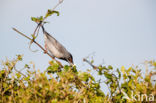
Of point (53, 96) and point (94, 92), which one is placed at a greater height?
point (94, 92)

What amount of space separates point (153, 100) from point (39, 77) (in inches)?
57.0

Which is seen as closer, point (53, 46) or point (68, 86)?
point (68, 86)

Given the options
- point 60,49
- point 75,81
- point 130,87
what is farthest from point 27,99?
point 60,49

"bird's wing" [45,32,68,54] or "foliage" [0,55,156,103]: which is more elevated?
Result: "bird's wing" [45,32,68,54]

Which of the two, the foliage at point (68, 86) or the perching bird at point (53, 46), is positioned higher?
the perching bird at point (53, 46)

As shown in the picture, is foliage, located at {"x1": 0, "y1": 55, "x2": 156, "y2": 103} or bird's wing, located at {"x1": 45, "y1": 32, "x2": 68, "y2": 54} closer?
foliage, located at {"x1": 0, "y1": 55, "x2": 156, "y2": 103}

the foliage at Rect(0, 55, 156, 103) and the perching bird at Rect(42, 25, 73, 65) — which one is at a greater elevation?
the perching bird at Rect(42, 25, 73, 65)

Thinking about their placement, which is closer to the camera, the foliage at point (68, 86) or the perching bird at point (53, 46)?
the foliage at point (68, 86)

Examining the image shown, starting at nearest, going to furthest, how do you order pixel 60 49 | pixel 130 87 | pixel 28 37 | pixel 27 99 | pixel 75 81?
pixel 27 99 → pixel 130 87 → pixel 75 81 → pixel 28 37 → pixel 60 49

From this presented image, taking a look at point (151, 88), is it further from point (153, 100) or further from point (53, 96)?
point (53, 96)

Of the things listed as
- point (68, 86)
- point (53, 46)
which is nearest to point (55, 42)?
point (53, 46)

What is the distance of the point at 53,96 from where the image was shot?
2.94m

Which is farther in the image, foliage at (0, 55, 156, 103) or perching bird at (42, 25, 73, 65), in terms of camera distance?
perching bird at (42, 25, 73, 65)

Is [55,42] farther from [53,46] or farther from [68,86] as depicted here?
[68,86]
